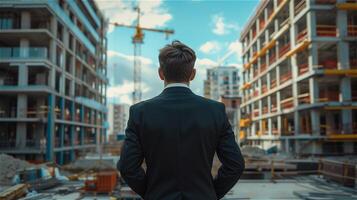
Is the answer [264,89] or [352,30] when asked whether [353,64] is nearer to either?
[352,30]

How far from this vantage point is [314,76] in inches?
1077

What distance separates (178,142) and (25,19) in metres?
33.0

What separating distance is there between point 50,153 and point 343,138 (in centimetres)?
2404

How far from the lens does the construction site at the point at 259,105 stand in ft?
53.5

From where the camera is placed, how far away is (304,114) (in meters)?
30.8

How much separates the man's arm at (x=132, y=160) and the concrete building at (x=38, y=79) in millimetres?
29777

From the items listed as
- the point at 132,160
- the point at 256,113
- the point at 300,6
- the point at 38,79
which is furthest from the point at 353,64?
the point at 132,160

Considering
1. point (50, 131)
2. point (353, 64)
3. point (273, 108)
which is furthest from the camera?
point (273, 108)

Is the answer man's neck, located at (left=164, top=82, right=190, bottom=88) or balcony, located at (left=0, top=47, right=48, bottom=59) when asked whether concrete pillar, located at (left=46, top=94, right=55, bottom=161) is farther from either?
man's neck, located at (left=164, top=82, right=190, bottom=88)

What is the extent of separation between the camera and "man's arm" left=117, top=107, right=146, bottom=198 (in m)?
1.90

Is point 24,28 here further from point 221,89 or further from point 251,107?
point 221,89

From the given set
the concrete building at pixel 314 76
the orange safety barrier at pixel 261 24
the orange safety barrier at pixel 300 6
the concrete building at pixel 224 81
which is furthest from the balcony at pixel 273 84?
the concrete building at pixel 224 81

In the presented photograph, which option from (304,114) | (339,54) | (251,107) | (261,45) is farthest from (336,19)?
(251,107)

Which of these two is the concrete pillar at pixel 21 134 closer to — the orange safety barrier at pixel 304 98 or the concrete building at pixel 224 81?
the orange safety barrier at pixel 304 98
